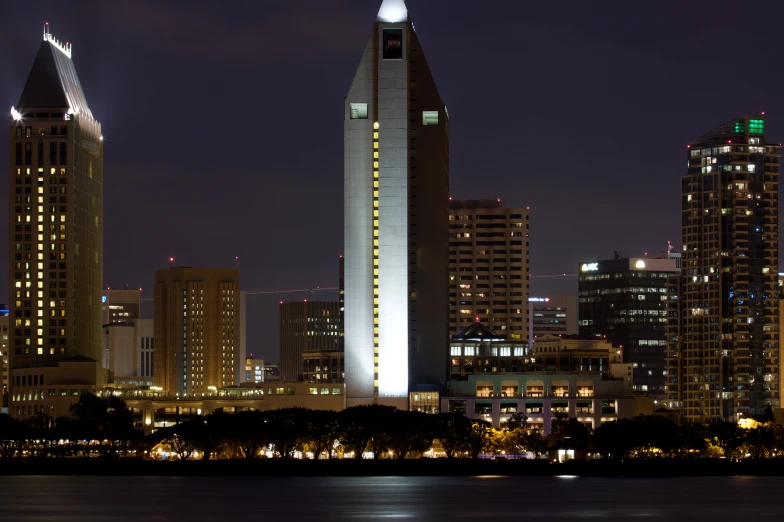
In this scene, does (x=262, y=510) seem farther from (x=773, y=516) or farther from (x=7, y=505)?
(x=773, y=516)

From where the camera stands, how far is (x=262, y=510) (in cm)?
18650

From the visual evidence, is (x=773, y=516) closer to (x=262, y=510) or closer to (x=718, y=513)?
(x=718, y=513)

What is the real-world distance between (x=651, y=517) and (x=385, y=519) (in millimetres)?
29129

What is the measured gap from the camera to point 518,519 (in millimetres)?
177125

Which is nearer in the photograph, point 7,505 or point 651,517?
point 651,517

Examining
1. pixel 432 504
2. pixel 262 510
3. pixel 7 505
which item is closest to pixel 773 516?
pixel 432 504

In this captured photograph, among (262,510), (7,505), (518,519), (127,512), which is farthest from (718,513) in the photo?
(7,505)

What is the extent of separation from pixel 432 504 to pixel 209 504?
2693 cm

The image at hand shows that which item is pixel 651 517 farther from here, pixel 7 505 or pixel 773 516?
pixel 7 505

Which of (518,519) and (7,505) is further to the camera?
(7,505)

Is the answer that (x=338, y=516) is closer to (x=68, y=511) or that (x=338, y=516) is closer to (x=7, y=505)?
(x=68, y=511)

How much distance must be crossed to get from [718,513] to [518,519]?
2462 cm

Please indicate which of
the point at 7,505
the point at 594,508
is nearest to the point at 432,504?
the point at 594,508

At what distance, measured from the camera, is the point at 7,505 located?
650ft
